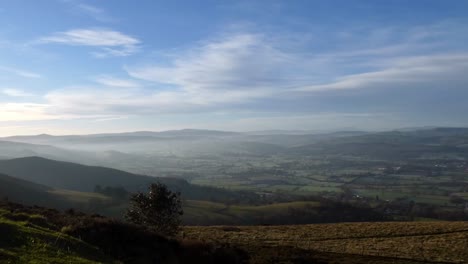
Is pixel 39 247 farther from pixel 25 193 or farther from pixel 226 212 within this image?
pixel 25 193

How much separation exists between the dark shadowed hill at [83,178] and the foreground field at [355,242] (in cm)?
9185

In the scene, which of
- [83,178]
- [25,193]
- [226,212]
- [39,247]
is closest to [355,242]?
[39,247]

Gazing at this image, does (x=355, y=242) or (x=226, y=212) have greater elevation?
(x=355, y=242)

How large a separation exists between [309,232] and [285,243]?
711 cm

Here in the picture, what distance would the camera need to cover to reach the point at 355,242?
3478 cm

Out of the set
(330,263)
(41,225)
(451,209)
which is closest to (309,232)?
(330,263)

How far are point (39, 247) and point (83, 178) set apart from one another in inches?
5849

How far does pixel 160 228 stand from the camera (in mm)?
31141

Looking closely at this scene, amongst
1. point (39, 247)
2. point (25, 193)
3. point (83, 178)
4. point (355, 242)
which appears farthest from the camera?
point (83, 178)

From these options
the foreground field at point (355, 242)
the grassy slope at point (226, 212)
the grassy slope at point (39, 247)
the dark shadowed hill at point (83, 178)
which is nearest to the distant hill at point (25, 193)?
the grassy slope at point (226, 212)

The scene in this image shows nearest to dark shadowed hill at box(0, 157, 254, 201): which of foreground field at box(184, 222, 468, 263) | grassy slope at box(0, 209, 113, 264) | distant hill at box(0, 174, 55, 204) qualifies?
distant hill at box(0, 174, 55, 204)

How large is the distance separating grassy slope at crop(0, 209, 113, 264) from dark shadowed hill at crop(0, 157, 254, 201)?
113 meters

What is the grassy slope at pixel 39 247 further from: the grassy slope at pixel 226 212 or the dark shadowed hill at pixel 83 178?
the dark shadowed hill at pixel 83 178

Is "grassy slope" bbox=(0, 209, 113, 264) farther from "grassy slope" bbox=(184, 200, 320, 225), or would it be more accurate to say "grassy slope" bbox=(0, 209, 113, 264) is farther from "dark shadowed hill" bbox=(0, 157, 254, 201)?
"dark shadowed hill" bbox=(0, 157, 254, 201)
